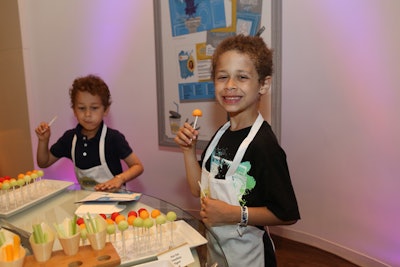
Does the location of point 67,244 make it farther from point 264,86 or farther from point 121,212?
point 264,86

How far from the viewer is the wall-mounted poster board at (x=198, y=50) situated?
92.4 inches

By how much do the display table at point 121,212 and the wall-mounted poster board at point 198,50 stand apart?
133cm

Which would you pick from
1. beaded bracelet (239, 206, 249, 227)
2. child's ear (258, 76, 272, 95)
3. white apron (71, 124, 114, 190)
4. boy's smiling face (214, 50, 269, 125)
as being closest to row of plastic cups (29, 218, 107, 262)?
beaded bracelet (239, 206, 249, 227)

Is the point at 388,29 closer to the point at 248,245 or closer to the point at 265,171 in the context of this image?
the point at 265,171

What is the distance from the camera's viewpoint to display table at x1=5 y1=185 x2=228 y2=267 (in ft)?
3.08

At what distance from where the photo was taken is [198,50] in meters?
2.62

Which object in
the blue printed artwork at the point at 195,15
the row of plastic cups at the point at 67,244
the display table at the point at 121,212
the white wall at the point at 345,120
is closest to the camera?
the row of plastic cups at the point at 67,244

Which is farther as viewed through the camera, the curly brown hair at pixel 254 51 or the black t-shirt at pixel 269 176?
the curly brown hair at pixel 254 51

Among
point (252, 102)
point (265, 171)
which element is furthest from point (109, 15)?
point (265, 171)

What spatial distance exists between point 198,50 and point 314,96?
3.08 ft

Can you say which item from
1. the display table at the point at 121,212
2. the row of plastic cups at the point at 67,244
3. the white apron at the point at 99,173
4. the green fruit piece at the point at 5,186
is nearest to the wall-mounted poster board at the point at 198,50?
the white apron at the point at 99,173

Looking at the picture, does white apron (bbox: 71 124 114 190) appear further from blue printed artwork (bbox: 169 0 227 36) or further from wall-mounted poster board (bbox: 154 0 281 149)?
blue printed artwork (bbox: 169 0 227 36)

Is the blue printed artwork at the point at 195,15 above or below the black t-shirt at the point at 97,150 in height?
above

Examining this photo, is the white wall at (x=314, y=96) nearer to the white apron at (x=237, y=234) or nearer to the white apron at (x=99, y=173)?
the white apron at (x=99, y=173)
